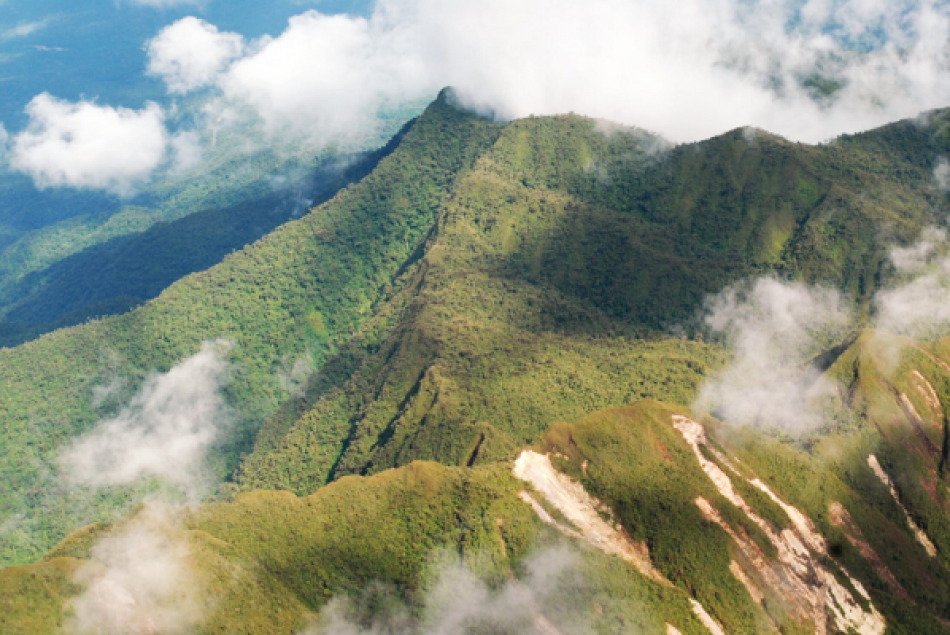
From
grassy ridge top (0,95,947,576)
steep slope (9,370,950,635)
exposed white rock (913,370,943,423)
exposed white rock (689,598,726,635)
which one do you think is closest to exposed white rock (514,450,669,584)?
steep slope (9,370,950,635)

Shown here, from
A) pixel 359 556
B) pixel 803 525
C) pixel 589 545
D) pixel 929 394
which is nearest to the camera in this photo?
pixel 589 545

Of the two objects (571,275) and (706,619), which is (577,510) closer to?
(706,619)

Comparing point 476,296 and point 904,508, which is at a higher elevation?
point 476,296

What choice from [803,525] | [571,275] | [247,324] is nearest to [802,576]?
[803,525]

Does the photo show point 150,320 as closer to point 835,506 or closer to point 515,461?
point 515,461

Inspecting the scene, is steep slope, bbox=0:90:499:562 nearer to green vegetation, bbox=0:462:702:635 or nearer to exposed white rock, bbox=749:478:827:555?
green vegetation, bbox=0:462:702:635
